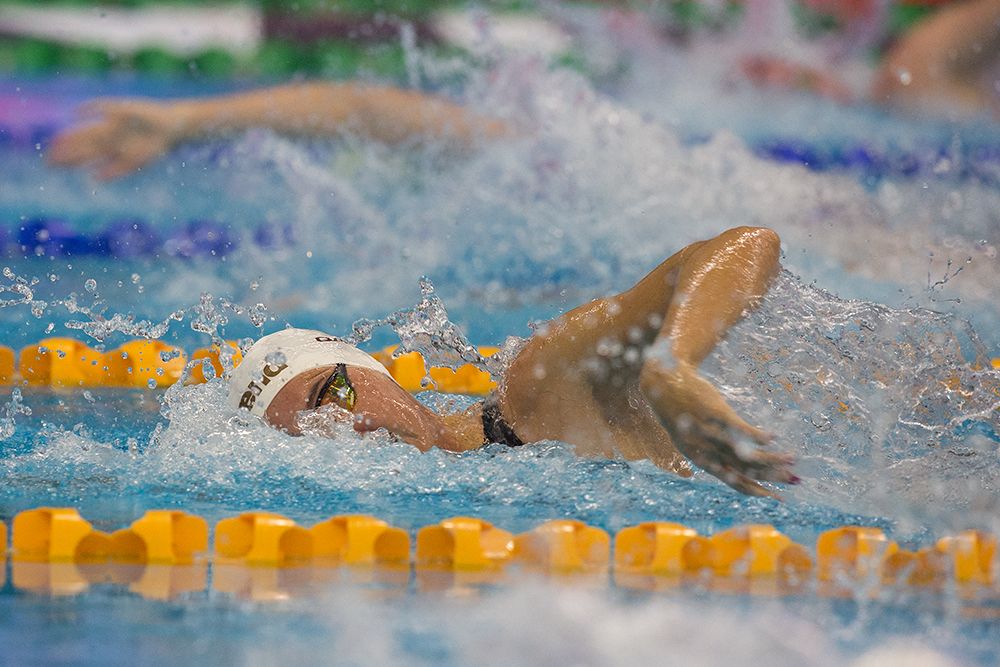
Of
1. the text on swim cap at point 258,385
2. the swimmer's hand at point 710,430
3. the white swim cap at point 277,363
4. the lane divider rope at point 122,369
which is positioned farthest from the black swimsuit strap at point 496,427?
the lane divider rope at point 122,369

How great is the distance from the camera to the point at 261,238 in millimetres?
6340

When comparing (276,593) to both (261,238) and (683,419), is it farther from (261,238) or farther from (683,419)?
(261,238)

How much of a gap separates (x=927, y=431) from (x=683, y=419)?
2.72 feet

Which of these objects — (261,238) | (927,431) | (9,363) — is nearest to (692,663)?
(927,431)

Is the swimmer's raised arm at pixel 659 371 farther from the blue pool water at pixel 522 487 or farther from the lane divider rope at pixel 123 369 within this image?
the lane divider rope at pixel 123 369

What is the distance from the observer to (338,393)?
227 centimetres

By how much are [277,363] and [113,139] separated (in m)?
4.46

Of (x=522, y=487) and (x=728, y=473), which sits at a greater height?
(x=728, y=473)

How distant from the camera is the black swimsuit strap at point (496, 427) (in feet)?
7.67

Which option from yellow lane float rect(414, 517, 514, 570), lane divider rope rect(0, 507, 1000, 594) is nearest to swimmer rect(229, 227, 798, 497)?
lane divider rope rect(0, 507, 1000, 594)

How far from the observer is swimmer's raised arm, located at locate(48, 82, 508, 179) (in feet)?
21.0

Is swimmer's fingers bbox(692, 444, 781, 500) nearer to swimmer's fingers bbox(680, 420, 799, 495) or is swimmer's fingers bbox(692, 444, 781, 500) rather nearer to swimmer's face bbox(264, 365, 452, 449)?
swimmer's fingers bbox(680, 420, 799, 495)

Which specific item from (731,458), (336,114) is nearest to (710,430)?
(731,458)

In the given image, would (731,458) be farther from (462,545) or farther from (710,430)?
(462,545)
